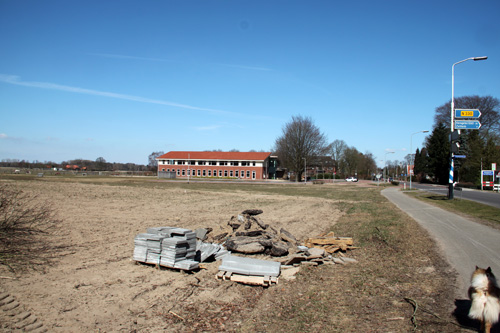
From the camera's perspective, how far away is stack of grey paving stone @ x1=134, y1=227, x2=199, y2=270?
6902 mm

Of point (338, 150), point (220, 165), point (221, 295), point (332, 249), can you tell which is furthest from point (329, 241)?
point (338, 150)

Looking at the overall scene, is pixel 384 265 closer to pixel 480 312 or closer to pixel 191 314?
pixel 480 312

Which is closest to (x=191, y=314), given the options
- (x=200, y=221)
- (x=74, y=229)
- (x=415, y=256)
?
(x=415, y=256)

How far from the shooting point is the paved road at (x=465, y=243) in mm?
7309

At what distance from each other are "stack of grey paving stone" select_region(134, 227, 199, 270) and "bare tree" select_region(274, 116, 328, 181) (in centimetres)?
7532

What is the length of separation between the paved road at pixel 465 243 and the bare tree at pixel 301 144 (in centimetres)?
6640

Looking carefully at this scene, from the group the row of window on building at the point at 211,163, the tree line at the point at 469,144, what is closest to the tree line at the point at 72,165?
the row of window on building at the point at 211,163

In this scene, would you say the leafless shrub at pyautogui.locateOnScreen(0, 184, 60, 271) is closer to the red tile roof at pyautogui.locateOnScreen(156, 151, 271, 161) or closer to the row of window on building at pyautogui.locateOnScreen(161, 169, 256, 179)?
the red tile roof at pyautogui.locateOnScreen(156, 151, 271, 161)

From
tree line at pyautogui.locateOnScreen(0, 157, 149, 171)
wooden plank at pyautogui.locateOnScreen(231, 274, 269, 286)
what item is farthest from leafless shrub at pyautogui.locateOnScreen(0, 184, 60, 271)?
tree line at pyautogui.locateOnScreen(0, 157, 149, 171)

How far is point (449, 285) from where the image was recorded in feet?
20.4

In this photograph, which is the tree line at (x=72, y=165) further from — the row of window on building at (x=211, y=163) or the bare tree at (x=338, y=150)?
the bare tree at (x=338, y=150)

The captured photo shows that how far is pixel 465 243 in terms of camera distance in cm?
1000

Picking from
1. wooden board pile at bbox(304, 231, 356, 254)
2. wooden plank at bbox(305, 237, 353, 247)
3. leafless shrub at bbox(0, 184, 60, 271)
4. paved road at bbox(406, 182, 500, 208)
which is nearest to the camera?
leafless shrub at bbox(0, 184, 60, 271)

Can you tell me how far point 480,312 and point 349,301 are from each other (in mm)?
2043
